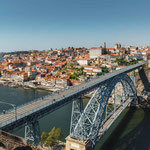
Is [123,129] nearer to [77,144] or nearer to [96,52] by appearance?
[77,144]

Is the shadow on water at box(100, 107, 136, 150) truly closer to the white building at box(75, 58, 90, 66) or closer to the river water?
the river water

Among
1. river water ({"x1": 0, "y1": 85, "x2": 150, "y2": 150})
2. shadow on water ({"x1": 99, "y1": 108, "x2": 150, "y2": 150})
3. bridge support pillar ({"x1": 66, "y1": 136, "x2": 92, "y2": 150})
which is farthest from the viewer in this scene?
river water ({"x1": 0, "y1": 85, "x2": 150, "y2": 150})

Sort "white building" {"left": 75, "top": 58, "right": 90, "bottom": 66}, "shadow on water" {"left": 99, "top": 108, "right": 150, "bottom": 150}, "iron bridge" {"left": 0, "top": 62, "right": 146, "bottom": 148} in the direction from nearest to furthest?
1. "iron bridge" {"left": 0, "top": 62, "right": 146, "bottom": 148}
2. "shadow on water" {"left": 99, "top": 108, "right": 150, "bottom": 150}
3. "white building" {"left": 75, "top": 58, "right": 90, "bottom": 66}

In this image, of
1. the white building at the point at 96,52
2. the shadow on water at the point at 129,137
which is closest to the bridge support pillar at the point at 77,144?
the shadow on water at the point at 129,137

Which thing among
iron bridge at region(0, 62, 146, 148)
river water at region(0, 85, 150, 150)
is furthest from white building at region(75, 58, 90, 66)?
iron bridge at region(0, 62, 146, 148)

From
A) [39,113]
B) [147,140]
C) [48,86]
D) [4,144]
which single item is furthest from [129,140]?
[48,86]

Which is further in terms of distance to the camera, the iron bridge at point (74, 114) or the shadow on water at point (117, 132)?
the shadow on water at point (117, 132)

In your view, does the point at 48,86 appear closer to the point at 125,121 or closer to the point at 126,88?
the point at 126,88

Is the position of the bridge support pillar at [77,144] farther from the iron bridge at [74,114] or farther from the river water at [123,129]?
the river water at [123,129]
